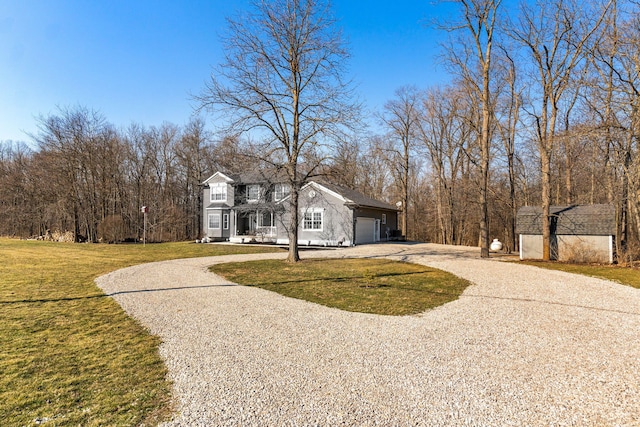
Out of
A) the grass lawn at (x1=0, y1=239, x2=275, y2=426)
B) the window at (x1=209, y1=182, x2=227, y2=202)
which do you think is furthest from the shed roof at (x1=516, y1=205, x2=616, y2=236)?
the window at (x1=209, y1=182, x2=227, y2=202)

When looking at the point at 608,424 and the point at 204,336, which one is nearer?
the point at 608,424

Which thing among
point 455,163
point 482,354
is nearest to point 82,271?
point 482,354

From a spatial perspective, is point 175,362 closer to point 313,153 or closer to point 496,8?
point 313,153

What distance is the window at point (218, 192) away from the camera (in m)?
27.6

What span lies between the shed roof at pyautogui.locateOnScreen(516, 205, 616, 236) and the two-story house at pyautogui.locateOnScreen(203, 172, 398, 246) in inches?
374

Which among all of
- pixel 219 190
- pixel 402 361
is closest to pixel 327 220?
pixel 219 190

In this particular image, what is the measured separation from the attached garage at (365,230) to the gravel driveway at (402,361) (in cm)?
1515

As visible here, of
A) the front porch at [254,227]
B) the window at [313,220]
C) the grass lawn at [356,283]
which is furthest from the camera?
the front porch at [254,227]

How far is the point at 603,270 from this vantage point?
12.2 metres

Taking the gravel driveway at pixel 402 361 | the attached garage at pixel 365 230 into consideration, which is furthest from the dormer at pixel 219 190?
the gravel driveway at pixel 402 361

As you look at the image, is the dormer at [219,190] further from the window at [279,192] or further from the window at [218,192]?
the window at [279,192]

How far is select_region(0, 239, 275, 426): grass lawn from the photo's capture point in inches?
119

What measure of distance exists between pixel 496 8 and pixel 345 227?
Answer: 1391cm

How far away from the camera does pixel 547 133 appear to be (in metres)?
16.2
